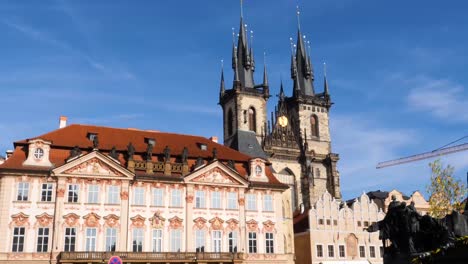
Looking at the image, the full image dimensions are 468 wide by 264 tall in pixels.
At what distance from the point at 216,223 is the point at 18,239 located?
16191 mm

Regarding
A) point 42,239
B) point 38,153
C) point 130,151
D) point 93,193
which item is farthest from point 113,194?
point 38,153

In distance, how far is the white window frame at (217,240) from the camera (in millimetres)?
46781

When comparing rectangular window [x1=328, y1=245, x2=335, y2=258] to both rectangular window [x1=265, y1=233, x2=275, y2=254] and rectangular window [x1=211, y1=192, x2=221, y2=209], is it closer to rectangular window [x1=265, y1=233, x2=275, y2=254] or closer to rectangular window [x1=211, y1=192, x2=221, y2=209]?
rectangular window [x1=265, y1=233, x2=275, y2=254]

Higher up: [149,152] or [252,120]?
[252,120]

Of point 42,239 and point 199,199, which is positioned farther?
point 199,199

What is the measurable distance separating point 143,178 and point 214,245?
8.51 metres

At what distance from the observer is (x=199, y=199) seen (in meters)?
47.6

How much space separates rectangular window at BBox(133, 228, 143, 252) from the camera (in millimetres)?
44250

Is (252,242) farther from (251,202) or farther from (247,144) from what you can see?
(247,144)

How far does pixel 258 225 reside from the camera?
48844 mm

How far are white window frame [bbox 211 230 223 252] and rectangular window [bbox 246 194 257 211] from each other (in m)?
3.83

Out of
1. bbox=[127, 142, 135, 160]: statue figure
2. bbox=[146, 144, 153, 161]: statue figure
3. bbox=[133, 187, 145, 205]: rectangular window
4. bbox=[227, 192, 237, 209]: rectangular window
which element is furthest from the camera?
bbox=[227, 192, 237, 209]: rectangular window

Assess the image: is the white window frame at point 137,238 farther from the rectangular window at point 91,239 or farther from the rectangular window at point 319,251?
the rectangular window at point 319,251

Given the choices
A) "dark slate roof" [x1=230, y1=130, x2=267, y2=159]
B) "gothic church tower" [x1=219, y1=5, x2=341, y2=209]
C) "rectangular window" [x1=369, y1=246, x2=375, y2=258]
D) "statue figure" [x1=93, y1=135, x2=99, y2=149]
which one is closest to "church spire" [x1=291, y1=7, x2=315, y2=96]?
"gothic church tower" [x1=219, y1=5, x2=341, y2=209]
